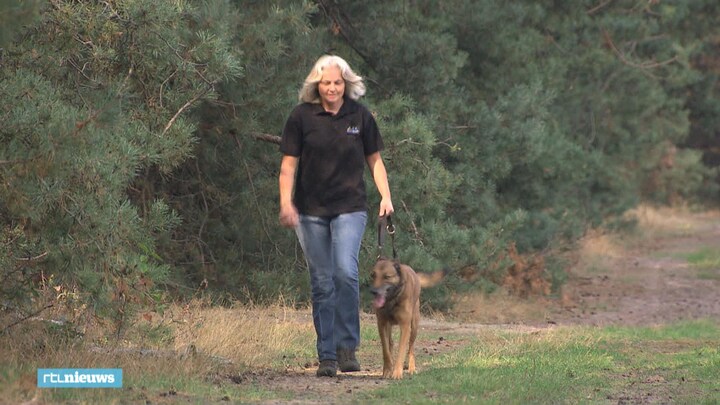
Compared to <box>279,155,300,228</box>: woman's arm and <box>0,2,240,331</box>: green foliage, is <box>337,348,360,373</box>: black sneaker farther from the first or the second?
<box>0,2,240,331</box>: green foliage

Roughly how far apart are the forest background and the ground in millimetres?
787

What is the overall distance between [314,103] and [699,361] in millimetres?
4154

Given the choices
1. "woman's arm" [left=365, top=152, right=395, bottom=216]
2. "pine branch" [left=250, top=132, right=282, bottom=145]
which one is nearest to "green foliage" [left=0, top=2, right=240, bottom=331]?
"woman's arm" [left=365, top=152, right=395, bottom=216]

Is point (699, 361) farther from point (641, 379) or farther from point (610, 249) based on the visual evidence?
point (610, 249)

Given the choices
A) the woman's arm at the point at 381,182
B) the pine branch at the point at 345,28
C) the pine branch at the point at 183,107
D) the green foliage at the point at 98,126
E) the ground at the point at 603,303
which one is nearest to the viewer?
the green foliage at the point at 98,126

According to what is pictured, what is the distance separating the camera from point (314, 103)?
9.10 meters

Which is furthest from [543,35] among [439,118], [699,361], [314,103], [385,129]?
[314,103]

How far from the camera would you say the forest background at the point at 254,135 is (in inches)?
340

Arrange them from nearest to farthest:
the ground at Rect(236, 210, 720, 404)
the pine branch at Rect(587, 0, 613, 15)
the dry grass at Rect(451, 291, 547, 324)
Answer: the ground at Rect(236, 210, 720, 404) < the dry grass at Rect(451, 291, 547, 324) < the pine branch at Rect(587, 0, 613, 15)

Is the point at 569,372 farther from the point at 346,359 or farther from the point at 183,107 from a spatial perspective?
the point at 183,107

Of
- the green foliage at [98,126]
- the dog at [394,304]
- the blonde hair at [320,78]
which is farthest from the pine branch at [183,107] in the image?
the dog at [394,304]

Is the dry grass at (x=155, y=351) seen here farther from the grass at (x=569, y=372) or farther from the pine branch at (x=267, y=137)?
the pine branch at (x=267, y=137)

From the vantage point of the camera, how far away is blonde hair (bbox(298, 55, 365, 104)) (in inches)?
354

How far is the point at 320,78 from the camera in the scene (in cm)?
898
